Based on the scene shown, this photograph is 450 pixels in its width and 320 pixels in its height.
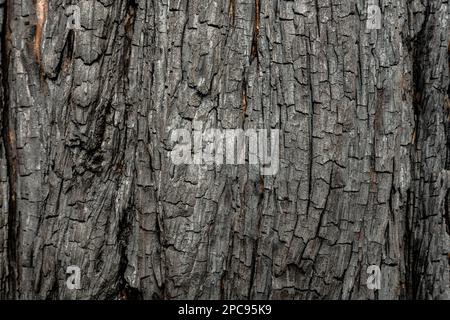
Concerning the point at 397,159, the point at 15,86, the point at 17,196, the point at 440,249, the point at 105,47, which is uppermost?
the point at 105,47

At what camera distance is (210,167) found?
1438mm

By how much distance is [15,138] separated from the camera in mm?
1456

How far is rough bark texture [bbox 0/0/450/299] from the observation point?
1.43 m

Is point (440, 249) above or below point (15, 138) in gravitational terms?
below

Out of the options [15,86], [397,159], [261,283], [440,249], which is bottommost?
[261,283]

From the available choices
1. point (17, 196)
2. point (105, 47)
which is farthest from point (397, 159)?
point (17, 196)

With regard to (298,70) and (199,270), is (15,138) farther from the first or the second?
(298,70)

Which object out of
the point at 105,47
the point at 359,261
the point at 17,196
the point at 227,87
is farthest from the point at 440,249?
the point at 17,196

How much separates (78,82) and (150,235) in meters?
0.54

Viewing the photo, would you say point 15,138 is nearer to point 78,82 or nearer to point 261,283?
point 78,82

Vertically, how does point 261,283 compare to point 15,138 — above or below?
below

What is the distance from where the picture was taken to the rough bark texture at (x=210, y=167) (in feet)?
4.69

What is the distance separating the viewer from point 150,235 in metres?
1.45
